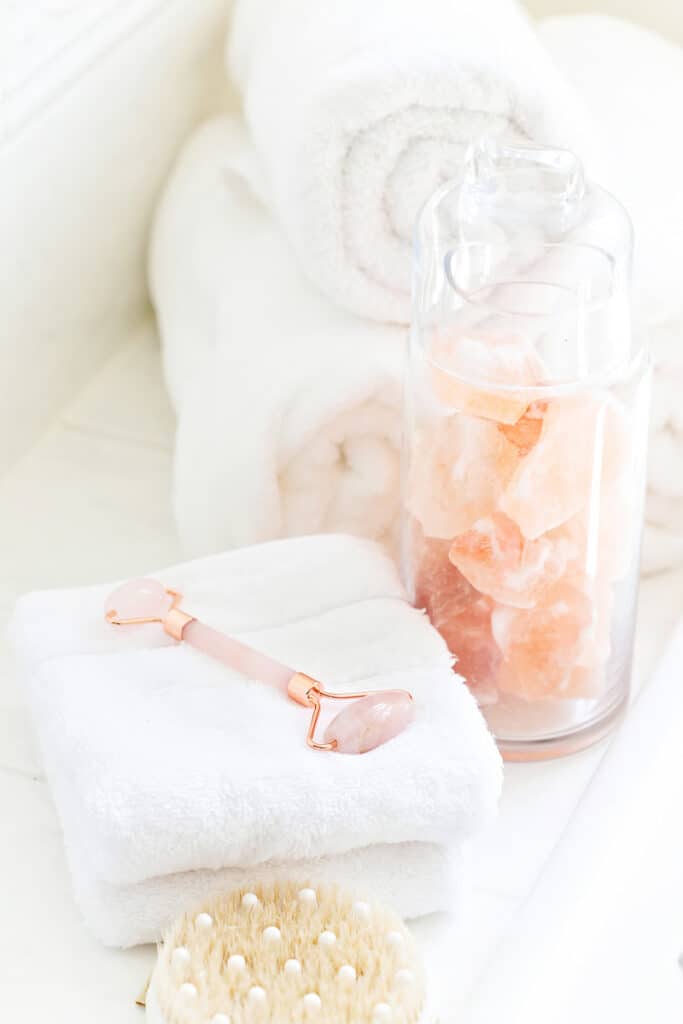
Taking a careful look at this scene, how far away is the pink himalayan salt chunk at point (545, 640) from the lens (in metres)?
0.74

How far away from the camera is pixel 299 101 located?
0.80 m

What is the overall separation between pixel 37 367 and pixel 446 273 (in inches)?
13.5

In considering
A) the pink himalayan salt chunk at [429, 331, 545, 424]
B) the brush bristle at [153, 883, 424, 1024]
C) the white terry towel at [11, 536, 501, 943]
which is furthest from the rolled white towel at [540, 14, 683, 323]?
the brush bristle at [153, 883, 424, 1024]

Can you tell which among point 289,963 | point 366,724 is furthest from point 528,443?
point 289,963

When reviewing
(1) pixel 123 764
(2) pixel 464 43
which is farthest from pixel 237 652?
(2) pixel 464 43

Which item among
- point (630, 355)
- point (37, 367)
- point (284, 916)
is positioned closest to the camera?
point (284, 916)

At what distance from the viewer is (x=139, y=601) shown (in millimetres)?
751

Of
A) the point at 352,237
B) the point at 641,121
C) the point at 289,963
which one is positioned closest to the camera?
the point at 289,963

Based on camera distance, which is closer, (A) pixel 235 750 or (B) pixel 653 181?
(A) pixel 235 750

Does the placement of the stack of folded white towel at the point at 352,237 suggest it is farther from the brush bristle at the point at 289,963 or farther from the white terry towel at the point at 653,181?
the brush bristle at the point at 289,963

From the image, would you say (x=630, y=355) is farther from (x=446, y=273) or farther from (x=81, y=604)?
(x=81, y=604)

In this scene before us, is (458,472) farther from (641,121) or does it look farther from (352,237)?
(641,121)

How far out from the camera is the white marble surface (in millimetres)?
659

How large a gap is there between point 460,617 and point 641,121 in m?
0.37
